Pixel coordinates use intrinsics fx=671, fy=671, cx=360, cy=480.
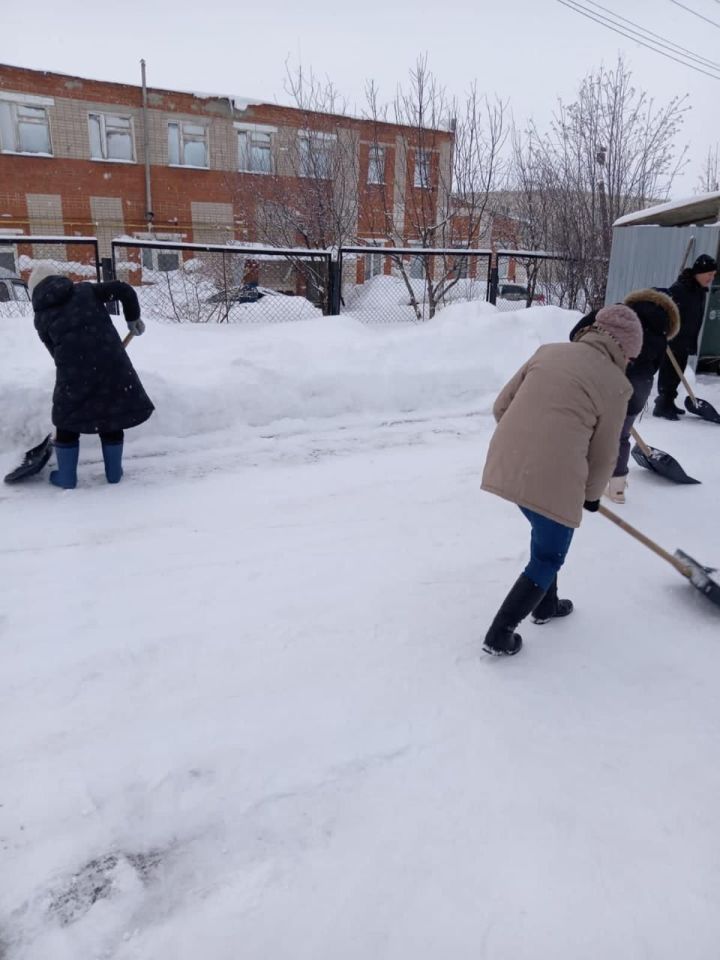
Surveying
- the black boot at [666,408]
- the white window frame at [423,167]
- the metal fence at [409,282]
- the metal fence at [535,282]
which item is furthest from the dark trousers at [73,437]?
the white window frame at [423,167]

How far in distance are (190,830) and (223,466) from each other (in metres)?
3.22

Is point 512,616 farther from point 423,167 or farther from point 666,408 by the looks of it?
point 423,167

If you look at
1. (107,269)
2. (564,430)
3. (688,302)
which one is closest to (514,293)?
(688,302)

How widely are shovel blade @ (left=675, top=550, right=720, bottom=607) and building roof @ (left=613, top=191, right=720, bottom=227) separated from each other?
6.71 m

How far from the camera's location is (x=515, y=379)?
9.24ft

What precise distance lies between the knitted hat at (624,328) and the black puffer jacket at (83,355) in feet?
10.2

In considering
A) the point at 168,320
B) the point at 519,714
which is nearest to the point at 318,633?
the point at 519,714

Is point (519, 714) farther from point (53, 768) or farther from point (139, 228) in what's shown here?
point (139, 228)

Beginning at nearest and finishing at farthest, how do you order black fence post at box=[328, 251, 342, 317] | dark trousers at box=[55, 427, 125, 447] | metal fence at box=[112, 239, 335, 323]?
dark trousers at box=[55, 427, 125, 447] < metal fence at box=[112, 239, 335, 323] < black fence post at box=[328, 251, 342, 317]

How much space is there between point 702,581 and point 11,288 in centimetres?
936

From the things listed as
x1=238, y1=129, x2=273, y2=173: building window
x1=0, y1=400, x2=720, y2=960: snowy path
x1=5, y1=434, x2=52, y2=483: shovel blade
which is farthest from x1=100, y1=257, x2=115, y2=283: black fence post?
x1=238, y1=129, x2=273, y2=173: building window

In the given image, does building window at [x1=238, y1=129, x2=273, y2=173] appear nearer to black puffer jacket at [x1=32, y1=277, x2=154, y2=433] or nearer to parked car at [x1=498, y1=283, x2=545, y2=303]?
parked car at [x1=498, y1=283, x2=545, y2=303]

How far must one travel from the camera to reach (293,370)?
20.2ft

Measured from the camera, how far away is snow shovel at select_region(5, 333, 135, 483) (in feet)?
14.7
